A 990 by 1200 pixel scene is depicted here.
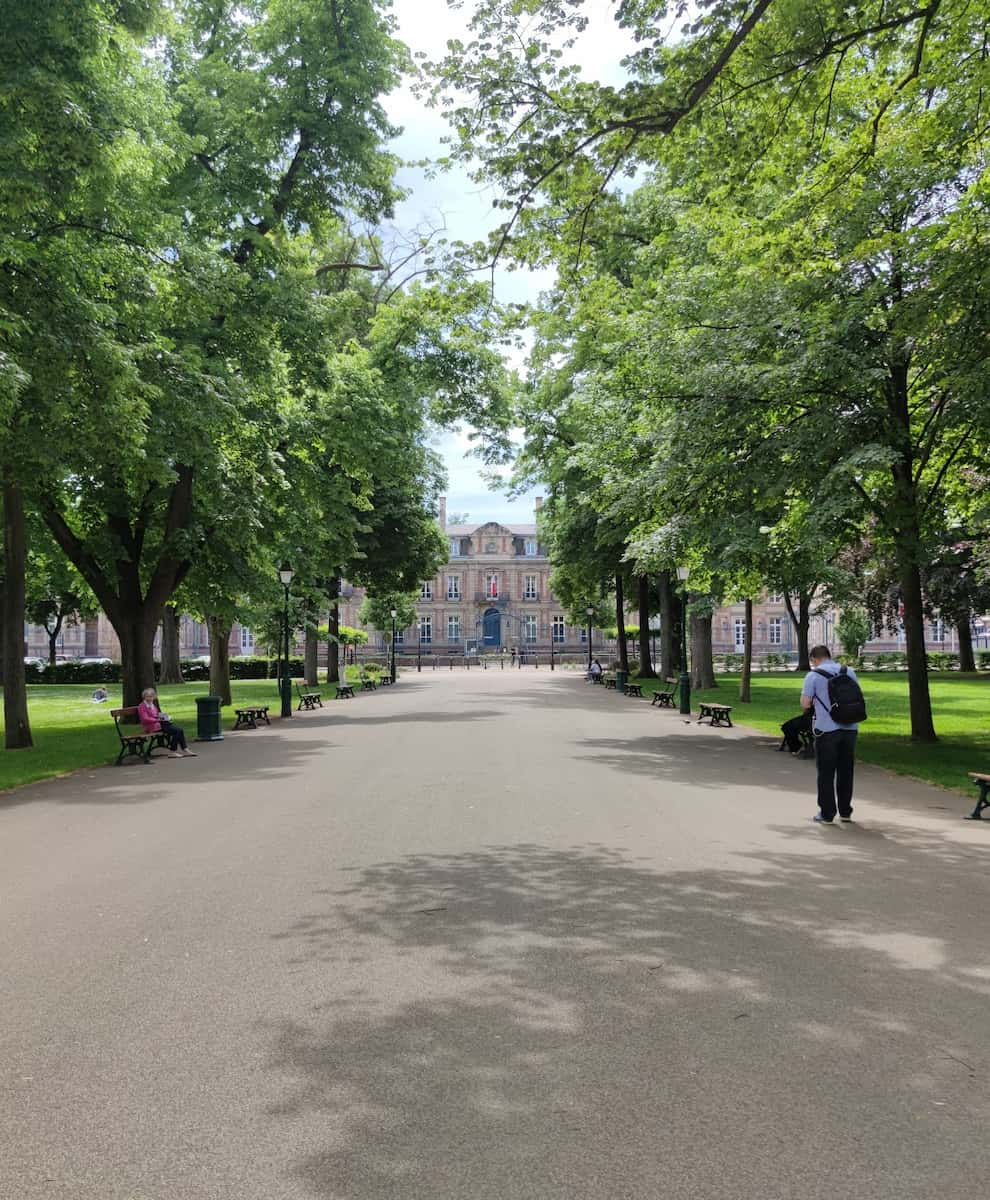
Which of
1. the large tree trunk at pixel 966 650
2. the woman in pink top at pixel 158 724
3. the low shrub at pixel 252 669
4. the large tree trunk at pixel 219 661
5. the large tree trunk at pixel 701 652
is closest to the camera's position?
the woman in pink top at pixel 158 724

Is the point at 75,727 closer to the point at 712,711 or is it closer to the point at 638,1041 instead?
the point at 712,711

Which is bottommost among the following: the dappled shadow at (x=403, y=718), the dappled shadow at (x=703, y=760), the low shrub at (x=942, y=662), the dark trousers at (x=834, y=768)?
the low shrub at (x=942, y=662)

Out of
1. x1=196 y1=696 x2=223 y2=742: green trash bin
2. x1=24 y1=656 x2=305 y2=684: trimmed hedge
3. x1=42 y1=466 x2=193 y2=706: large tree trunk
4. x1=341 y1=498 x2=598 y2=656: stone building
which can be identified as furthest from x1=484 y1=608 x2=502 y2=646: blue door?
x1=196 y1=696 x2=223 y2=742: green trash bin

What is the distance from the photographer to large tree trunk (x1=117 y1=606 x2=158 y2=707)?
20859 mm

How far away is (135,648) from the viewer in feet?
69.2

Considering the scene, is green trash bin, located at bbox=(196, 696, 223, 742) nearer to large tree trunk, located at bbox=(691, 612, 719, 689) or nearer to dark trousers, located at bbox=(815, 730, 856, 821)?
dark trousers, located at bbox=(815, 730, 856, 821)

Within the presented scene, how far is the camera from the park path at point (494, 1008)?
10.1 ft

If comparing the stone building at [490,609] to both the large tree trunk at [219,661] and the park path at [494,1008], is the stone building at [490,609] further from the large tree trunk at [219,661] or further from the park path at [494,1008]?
the park path at [494,1008]

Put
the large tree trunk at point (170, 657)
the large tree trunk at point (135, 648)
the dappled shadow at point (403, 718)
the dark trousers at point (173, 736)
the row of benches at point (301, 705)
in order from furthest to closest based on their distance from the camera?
the large tree trunk at point (170, 657) → the dappled shadow at point (403, 718) → the row of benches at point (301, 705) → the large tree trunk at point (135, 648) → the dark trousers at point (173, 736)

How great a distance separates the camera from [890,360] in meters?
15.0

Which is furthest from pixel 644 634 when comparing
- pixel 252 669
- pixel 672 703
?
pixel 252 669

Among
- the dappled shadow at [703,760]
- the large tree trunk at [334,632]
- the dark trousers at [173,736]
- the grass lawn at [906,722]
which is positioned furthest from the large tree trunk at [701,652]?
the dark trousers at [173,736]

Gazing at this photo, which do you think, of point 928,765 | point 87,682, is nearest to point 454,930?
point 928,765

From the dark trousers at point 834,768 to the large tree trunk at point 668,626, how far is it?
91.3 feet
